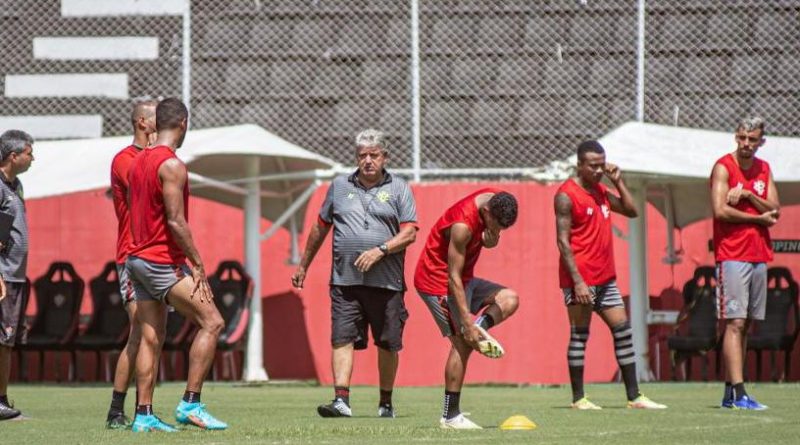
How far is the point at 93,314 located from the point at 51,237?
1.12 meters

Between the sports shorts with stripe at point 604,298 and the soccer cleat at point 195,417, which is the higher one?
the sports shorts with stripe at point 604,298

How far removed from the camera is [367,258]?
34.3ft

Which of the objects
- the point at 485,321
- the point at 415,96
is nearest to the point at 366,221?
the point at 485,321

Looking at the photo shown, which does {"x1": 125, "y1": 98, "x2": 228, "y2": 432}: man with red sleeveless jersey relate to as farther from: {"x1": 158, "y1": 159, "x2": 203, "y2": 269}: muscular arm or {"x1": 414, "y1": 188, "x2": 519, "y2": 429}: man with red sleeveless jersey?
{"x1": 414, "y1": 188, "x2": 519, "y2": 429}: man with red sleeveless jersey

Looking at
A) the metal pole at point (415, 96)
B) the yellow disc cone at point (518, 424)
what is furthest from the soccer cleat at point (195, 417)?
the metal pole at point (415, 96)

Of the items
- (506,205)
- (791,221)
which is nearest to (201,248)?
(791,221)

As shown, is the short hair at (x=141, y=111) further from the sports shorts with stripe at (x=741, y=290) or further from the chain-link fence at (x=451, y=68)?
the chain-link fence at (x=451, y=68)

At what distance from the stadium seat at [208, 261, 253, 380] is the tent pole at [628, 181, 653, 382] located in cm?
416

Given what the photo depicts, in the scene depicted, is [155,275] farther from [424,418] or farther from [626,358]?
[626,358]

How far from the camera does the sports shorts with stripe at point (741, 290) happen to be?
11.1 m

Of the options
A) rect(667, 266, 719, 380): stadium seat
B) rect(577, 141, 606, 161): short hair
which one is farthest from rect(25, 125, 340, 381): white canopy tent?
rect(577, 141, 606, 161): short hair

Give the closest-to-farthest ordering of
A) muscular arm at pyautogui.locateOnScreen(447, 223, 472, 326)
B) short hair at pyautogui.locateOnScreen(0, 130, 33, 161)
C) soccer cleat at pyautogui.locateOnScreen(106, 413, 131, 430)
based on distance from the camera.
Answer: muscular arm at pyautogui.locateOnScreen(447, 223, 472, 326) → soccer cleat at pyautogui.locateOnScreen(106, 413, 131, 430) → short hair at pyautogui.locateOnScreen(0, 130, 33, 161)

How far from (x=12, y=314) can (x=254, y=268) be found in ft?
23.4

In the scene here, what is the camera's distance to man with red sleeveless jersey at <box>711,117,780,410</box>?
36.3 ft
